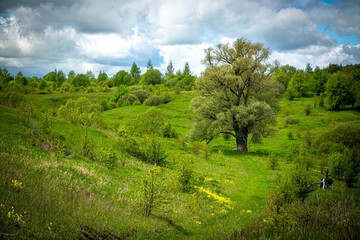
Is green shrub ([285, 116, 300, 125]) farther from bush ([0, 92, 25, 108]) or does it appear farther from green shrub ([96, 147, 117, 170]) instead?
bush ([0, 92, 25, 108])

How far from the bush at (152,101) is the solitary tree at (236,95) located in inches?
2297

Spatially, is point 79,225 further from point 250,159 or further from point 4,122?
point 250,159

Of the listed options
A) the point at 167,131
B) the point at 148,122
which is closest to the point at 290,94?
the point at 167,131

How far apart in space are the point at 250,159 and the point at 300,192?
49.2ft

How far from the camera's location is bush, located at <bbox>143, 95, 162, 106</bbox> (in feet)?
299

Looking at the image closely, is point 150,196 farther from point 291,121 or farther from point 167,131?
point 291,121

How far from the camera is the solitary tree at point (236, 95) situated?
31547 millimetres

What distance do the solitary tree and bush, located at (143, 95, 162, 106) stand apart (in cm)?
5834

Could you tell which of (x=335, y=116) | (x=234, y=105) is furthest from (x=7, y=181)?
(x=335, y=116)

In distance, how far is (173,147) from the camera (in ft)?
101

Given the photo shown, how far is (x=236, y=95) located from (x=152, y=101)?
6186cm

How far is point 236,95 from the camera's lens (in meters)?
34.6

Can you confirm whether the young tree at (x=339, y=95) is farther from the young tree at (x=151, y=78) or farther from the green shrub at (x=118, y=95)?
the young tree at (x=151, y=78)

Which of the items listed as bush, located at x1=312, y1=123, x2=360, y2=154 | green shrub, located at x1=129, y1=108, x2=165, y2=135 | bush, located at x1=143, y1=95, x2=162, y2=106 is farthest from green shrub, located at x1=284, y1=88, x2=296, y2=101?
green shrub, located at x1=129, y1=108, x2=165, y2=135
